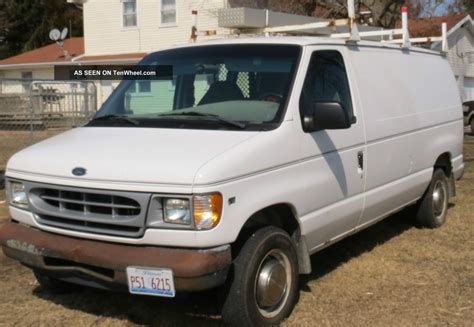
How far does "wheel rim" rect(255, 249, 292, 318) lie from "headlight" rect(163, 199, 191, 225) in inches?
26.9

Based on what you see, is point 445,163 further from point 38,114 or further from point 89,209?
point 38,114

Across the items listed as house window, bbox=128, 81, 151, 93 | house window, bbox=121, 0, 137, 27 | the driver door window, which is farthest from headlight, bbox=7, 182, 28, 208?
house window, bbox=121, 0, 137, 27

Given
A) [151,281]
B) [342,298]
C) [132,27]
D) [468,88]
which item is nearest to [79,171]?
[151,281]

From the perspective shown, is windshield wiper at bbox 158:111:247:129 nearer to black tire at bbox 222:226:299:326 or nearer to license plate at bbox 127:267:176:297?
black tire at bbox 222:226:299:326

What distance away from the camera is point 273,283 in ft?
13.6

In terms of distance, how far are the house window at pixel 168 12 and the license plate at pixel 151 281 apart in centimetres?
2196

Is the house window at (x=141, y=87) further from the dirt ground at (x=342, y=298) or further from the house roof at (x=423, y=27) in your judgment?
the house roof at (x=423, y=27)

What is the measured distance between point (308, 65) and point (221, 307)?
6.24 feet

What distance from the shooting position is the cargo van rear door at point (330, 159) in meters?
4.46

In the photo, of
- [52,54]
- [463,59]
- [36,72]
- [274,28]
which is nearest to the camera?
[274,28]

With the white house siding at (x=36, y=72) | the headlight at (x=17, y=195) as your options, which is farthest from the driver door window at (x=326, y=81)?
the white house siding at (x=36, y=72)

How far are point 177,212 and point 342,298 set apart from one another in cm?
185

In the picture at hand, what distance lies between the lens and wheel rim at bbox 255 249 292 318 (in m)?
4.05

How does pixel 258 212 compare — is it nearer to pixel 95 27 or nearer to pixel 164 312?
pixel 164 312
